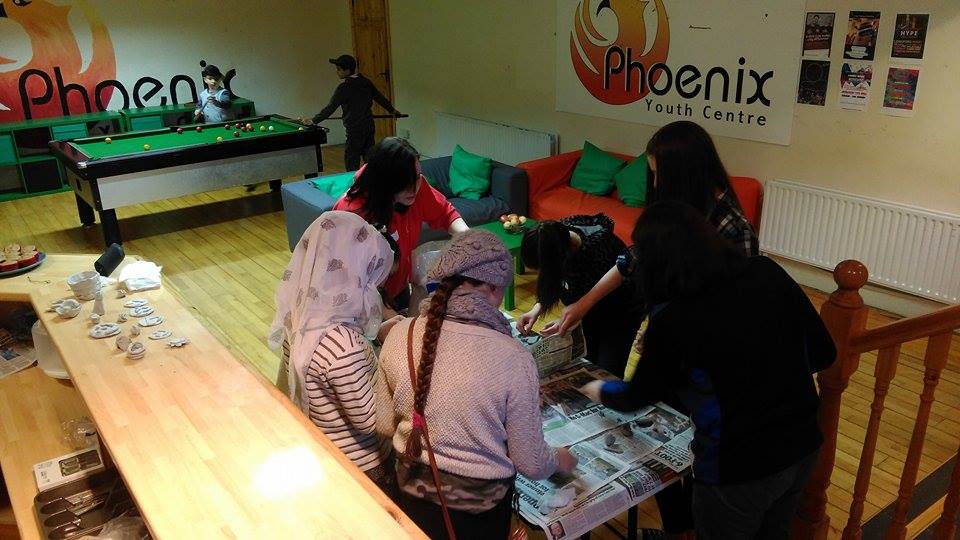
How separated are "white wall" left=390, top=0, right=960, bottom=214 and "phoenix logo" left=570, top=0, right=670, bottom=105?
0.91ft

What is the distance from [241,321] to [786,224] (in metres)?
3.75

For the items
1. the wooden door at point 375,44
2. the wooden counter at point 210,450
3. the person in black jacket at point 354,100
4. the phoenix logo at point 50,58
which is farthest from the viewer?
the wooden door at point 375,44

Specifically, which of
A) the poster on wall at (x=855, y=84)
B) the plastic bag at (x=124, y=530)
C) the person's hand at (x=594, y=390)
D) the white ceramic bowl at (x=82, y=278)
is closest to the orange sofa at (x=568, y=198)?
the poster on wall at (x=855, y=84)

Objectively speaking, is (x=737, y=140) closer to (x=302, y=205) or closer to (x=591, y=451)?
(x=302, y=205)

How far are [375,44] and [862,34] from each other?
6.25 m

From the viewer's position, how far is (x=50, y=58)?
7840 mm

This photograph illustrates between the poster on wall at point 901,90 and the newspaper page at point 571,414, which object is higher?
the poster on wall at point 901,90

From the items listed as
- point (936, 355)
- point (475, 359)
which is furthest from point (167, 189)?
point (936, 355)

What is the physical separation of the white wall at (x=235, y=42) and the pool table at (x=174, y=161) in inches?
81.0

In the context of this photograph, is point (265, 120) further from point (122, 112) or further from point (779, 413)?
point (779, 413)

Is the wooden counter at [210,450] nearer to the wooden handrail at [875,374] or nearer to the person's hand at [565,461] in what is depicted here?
the person's hand at [565,461]

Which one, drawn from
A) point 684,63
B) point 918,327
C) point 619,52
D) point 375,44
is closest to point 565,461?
point 918,327

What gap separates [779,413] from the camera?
169cm

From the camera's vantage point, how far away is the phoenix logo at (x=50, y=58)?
7629 millimetres
